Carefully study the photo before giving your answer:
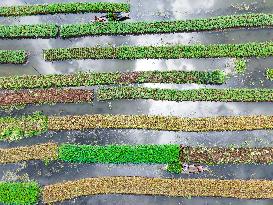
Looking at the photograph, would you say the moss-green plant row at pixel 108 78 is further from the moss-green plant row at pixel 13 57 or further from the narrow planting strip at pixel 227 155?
the narrow planting strip at pixel 227 155

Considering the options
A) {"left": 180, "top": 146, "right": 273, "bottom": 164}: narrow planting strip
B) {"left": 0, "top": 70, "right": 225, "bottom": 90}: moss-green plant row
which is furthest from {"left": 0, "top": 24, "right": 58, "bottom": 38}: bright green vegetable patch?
{"left": 180, "top": 146, "right": 273, "bottom": 164}: narrow planting strip

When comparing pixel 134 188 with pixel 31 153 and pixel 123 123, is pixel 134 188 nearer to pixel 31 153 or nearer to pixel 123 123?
pixel 123 123

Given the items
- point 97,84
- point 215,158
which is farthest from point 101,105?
point 215,158

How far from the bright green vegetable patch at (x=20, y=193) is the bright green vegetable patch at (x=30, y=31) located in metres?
7.14

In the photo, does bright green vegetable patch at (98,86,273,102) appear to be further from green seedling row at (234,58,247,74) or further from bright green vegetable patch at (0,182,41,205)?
bright green vegetable patch at (0,182,41,205)

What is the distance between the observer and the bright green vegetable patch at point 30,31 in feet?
83.7

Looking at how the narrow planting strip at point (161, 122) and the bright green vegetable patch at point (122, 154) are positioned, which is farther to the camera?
the narrow planting strip at point (161, 122)

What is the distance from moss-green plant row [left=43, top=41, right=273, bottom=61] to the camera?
2433cm

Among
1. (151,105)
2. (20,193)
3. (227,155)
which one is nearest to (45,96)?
(20,193)

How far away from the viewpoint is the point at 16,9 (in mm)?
26188

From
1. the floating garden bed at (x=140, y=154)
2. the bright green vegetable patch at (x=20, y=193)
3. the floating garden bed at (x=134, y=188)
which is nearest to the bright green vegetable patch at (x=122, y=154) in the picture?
the floating garden bed at (x=140, y=154)

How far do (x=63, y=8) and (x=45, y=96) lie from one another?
452 cm

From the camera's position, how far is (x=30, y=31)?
2561cm

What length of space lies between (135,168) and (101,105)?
3278mm
